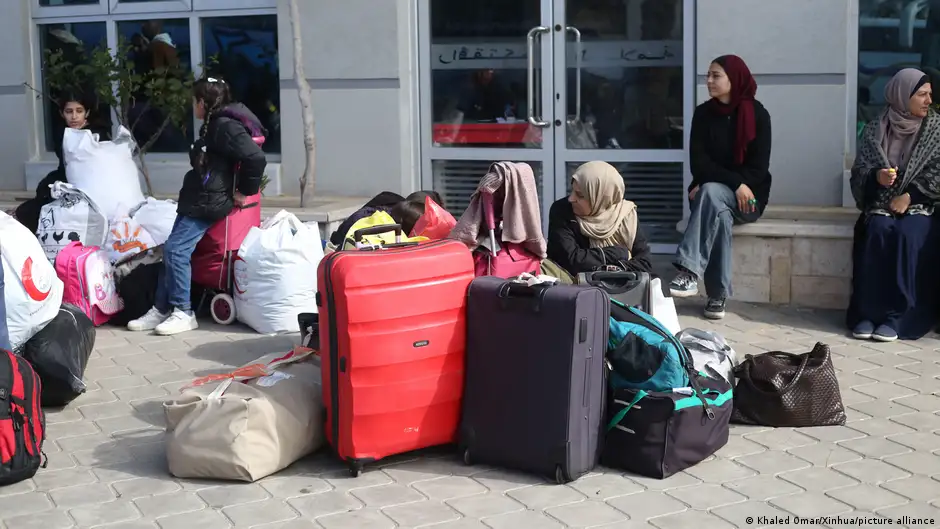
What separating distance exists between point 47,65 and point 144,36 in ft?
2.57

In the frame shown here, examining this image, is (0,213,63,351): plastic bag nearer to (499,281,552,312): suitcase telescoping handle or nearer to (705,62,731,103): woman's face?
(499,281,552,312): suitcase telescoping handle

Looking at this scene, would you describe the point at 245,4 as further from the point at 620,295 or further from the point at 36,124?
the point at 620,295

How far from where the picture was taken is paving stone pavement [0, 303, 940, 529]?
14.2ft

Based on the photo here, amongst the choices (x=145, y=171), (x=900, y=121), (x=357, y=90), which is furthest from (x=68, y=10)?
(x=900, y=121)

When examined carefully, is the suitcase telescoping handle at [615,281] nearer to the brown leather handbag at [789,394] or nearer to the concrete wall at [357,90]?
the brown leather handbag at [789,394]

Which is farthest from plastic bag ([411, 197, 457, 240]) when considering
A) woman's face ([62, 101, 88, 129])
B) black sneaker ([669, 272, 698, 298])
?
woman's face ([62, 101, 88, 129])

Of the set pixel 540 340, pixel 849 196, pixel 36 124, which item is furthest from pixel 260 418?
pixel 36 124

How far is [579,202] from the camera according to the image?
20.3ft

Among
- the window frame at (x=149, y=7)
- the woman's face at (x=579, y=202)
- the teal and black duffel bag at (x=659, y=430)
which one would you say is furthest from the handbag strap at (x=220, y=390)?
the window frame at (x=149, y=7)

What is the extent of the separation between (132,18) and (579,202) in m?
5.14

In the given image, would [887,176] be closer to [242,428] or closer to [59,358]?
[242,428]

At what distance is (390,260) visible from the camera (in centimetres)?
463

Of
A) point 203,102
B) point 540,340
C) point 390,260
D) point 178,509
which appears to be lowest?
point 178,509

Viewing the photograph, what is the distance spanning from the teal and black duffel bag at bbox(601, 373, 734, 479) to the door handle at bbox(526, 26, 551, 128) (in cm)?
433
